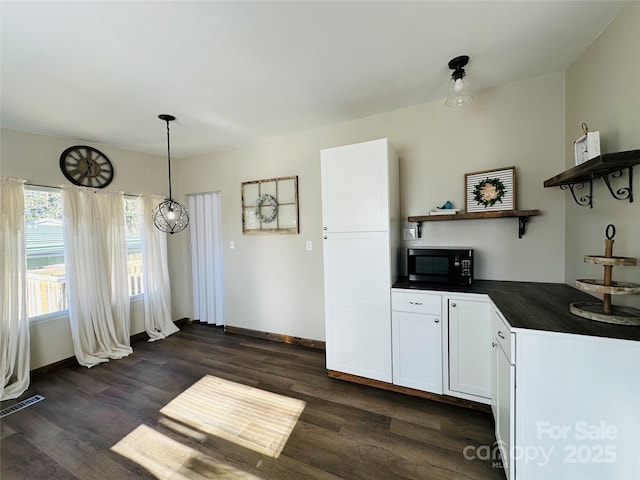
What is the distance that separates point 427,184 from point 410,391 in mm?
1922

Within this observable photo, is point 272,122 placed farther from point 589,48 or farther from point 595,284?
point 595,284

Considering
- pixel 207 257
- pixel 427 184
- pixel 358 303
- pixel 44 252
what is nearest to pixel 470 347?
pixel 358 303

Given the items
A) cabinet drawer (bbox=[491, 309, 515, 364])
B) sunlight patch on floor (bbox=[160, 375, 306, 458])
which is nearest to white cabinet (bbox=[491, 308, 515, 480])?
cabinet drawer (bbox=[491, 309, 515, 364])

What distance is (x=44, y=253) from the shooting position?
9.86 ft

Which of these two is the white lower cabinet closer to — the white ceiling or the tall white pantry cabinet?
the tall white pantry cabinet

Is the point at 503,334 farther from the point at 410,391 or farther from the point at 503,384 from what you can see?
the point at 410,391

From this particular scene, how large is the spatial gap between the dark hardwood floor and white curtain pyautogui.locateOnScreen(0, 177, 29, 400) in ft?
0.77

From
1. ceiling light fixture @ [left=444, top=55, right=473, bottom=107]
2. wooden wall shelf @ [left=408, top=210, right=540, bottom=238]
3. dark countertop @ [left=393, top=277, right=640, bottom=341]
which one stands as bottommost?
dark countertop @ [left=393, top=277, right=640, bottom=341]

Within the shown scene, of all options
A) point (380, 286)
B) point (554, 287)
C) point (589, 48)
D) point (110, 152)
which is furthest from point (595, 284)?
point (110, 152)

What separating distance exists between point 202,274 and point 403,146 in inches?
140

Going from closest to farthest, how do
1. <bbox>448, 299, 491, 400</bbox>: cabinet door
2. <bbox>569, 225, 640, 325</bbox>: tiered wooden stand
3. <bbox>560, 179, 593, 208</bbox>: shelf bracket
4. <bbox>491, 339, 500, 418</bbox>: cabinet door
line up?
<bbox>569, 225, 640, 325</bbox>: tiered wooden stand
<bbox>491, 339, 500, 418</bbox>: cabinet door
<bbox>560, 179, 593, 208</bbox>: shelf bracket
<bbox>448, 299, 491, 400</bbox>: cabinet door

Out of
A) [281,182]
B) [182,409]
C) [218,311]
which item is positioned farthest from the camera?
[218,311]

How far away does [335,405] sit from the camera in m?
2.25

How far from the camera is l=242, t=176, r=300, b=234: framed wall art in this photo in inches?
136
